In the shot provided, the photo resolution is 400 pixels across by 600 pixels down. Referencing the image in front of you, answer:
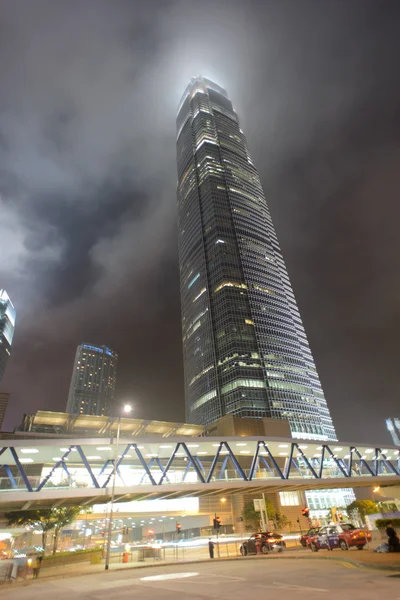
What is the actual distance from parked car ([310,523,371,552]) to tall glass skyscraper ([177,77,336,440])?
298 feet

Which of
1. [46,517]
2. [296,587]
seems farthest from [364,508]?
[296,587]

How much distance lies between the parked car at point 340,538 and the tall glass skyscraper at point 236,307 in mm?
90924

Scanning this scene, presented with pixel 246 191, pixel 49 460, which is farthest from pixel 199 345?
pixel 49 460

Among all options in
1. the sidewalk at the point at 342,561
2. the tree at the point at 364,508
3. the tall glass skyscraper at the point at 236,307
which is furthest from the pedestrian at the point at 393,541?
the tall glass skyscraper at the point at 236,307

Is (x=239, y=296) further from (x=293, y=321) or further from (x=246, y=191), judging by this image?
(x=246, y=191)

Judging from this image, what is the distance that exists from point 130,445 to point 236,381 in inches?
3706

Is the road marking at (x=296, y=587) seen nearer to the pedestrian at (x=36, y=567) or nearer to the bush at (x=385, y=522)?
the bush at (x=385, y=522)

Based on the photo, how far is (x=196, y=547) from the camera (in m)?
A: 40.4

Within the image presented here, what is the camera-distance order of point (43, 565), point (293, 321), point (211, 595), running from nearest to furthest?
point (211, 595)
point (43, 565)
point (293, 321)

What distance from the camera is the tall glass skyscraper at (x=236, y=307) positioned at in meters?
122

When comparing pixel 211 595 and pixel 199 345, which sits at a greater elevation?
pixel 199 345

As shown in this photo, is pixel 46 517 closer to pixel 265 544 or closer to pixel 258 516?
pixel 265 544

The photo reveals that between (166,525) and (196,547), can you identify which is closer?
(196,547)

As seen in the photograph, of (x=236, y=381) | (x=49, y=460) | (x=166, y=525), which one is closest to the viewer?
(x=49, y=460)
